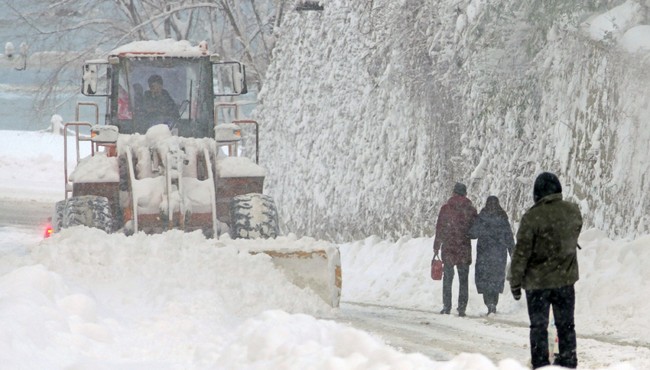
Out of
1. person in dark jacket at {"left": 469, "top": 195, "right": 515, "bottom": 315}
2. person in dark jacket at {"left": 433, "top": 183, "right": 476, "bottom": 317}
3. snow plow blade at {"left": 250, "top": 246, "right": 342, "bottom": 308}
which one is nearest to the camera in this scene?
snow plow blade at {"left": 250, "top": 246, "right": 342, "bottom": 308}

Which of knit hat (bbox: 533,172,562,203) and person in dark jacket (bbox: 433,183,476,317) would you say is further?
person in dark jacket (bbox: 433,183,476,317)

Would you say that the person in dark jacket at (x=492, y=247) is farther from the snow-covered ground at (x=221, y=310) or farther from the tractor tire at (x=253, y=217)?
the tractor tire at (x=253, y=217)

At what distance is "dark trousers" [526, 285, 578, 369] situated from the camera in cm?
828

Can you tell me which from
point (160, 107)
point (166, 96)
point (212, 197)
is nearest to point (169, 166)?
point (212, 197)

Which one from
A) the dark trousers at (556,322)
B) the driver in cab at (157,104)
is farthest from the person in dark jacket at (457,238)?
the dark trousers at (556,322)

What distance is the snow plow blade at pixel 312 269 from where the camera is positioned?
40.3ft

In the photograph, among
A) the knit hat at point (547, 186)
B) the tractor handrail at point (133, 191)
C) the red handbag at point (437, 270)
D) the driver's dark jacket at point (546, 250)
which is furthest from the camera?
the red handbag at point (437, 270)

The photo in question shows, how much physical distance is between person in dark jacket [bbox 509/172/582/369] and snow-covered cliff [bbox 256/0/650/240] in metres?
5.79

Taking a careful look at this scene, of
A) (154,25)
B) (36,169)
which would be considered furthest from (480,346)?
(36,169)

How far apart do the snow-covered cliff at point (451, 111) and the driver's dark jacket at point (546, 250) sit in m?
5.80

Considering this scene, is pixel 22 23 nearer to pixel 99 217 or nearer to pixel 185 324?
pixel 99 217

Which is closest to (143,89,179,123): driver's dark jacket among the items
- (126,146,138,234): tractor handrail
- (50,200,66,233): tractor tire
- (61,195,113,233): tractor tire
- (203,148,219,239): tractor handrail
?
(126,146,138,234): tractor handrail

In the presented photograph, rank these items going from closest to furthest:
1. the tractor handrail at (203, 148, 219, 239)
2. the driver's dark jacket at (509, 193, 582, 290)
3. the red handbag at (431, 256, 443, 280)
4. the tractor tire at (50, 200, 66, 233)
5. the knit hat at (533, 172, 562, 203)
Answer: the driver's dark jacket at (509, 193, 582, 290), the knit hat at (533, 172, 562, 203), the tractor handrail at (203, 148, 219, 239), the tractor tire at (50, 200, 66, 233), the red handbag at (431, 256, 443, 280)

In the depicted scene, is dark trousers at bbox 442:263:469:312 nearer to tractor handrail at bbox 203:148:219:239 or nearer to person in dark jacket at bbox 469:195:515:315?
person in dark jacket at bbox 469:195:515:315
